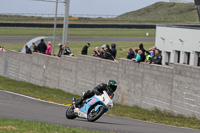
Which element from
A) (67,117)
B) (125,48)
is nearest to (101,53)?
(67,117)

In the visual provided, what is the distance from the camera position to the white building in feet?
103

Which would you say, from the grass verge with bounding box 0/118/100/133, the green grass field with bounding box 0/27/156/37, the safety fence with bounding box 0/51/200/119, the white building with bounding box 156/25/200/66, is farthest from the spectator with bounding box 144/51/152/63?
the green grass field with bounding box 0/27/156/37

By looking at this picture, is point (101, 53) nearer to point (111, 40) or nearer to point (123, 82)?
point (123, 82)

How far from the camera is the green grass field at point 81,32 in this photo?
6719cm

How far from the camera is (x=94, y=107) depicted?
565 inches

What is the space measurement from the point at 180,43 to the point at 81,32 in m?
40.7

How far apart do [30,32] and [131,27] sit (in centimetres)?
1976

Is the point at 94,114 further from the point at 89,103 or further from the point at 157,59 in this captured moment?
the point at 157,59

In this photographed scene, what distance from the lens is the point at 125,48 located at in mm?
53000

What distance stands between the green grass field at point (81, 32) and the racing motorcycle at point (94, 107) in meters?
51.1

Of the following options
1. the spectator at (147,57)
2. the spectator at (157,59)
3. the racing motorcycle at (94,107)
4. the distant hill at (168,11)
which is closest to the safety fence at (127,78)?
the spectator at (157,59)

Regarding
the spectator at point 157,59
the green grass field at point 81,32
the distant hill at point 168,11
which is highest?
the distant hill at point 168,11

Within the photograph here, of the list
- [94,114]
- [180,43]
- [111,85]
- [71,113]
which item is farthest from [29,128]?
[180,43]

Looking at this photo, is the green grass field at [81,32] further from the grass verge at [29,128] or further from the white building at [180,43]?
the grass verge at [29,128]
